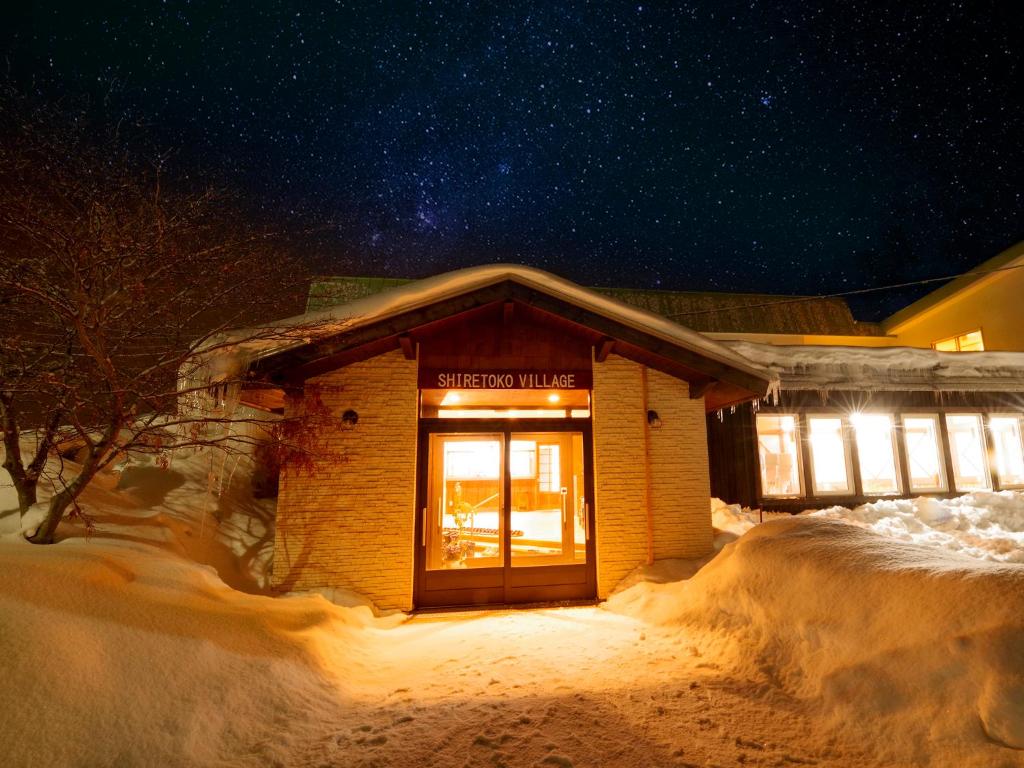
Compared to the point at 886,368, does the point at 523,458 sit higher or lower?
lower

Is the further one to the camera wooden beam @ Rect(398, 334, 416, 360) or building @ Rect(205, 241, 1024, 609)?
wooden beam @ Rect(398, 334, 416, 360)

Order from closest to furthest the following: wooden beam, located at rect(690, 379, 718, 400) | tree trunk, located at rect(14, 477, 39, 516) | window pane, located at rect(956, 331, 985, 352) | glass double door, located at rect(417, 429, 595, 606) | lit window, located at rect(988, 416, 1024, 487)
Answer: tree trunk, located at rect(14, 477, 39, 516) → glass double door, located at rect(417, 429, 595, 606) → wooden beam, located at rect(690, 379, 718, 400) → lit window, located at rect(988, 416, 1024, 487) → window pane, located at rect(956, 331, 985, 352)

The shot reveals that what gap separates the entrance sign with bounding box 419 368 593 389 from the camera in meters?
7.44

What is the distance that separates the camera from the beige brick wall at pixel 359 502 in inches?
267

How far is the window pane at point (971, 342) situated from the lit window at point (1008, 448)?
3777mm

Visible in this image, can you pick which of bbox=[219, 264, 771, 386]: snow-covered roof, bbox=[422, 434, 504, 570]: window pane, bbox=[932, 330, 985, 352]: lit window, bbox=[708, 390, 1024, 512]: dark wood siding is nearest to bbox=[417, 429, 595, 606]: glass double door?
bbox=[422, 434, 504, 570]: window pane

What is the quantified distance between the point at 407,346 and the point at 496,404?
1.69m

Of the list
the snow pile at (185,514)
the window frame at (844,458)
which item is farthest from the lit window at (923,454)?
the snow pile at (185,514)

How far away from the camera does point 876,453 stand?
12.2m

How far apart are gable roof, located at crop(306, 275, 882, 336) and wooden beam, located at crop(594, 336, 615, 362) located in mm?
11771

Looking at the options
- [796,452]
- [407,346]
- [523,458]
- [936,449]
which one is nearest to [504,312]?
[407,346]

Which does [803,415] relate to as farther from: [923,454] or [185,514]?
[185,514]

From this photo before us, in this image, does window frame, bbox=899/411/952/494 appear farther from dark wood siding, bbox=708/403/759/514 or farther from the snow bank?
the snow bank

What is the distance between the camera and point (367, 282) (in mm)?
19625
